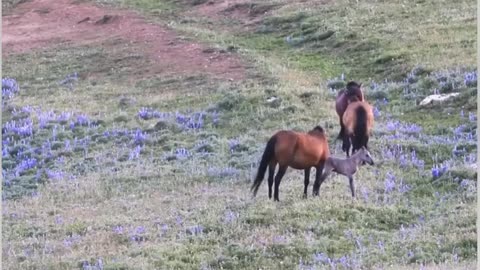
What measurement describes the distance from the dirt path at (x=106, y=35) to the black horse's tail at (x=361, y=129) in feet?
31.1

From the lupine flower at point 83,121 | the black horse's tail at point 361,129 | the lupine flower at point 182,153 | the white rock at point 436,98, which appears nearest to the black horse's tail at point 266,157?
the black horse's tail at point 361,129

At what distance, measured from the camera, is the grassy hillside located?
10.3 m

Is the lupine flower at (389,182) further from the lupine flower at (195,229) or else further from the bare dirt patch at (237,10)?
the bare dirt patch at (237,10)

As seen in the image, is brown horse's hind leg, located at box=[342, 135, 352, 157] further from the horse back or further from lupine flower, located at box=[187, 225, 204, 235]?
lupine flower, located at box=[187, 225, 204, 235]

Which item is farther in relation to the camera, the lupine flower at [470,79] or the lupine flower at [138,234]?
the lupine flower at [470,79]

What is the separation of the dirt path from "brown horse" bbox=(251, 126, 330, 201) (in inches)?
444

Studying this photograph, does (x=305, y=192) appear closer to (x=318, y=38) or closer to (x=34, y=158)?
(x=34, y=158)

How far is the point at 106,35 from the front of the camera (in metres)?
32.2

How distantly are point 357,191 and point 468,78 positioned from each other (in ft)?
25.6

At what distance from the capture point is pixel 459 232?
1015 centimetres

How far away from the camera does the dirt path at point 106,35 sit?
2552 cm

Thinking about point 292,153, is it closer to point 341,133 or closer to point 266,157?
point 266,157

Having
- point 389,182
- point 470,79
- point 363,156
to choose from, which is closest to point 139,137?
point 363,156

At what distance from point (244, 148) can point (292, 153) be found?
4338mm
